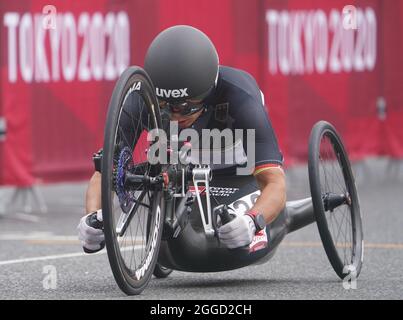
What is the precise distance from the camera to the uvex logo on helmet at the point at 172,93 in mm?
6691

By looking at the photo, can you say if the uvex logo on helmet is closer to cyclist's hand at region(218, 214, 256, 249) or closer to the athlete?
the athlete

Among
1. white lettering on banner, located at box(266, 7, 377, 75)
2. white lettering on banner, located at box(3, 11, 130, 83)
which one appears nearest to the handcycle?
white lettering on banner, located at box(3, 11, 130, 83)

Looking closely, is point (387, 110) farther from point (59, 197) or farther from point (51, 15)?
point (51, 15)

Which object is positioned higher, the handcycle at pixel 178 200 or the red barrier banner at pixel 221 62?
the handcycle at pixel 178 200

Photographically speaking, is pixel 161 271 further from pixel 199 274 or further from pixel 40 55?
pixel 40 55

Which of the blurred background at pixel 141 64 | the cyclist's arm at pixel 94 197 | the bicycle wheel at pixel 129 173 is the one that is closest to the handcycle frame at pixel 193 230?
the bicycle wheel at pixel 129 173

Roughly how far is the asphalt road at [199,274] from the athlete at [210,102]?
0.43 metres

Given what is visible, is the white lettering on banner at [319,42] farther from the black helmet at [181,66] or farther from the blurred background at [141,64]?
the black helmet at [181,66]

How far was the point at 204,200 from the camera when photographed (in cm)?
703

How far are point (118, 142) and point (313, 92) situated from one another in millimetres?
7880

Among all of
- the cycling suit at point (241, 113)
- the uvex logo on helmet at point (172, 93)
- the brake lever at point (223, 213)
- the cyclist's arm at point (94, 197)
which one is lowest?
the brake lever at point (223, 213)
